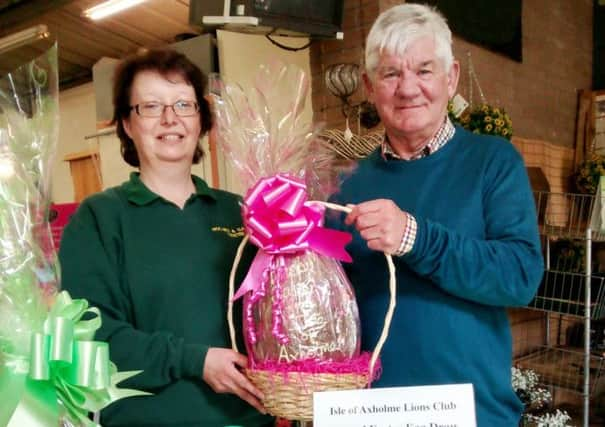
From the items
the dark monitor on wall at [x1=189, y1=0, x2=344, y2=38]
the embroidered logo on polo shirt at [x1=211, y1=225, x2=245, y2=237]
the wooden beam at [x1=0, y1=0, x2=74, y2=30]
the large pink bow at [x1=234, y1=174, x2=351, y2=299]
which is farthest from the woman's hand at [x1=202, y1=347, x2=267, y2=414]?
the wooden beam at [x1=0, y1=0, x2=74, y2=30]

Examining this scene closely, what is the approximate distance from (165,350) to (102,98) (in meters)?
2.88

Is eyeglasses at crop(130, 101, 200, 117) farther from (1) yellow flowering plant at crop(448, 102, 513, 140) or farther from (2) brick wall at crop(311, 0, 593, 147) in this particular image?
(1) yellow flowering plant at crop(448, 102, 513, 140)

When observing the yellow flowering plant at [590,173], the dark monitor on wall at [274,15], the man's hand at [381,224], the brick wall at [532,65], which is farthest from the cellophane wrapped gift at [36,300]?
the yellow flowering plant at [590,173]

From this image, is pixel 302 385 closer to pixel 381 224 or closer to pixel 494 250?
pixel 381 224

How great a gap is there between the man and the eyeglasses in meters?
0.38

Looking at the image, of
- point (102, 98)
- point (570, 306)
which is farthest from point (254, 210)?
point (102, 98)

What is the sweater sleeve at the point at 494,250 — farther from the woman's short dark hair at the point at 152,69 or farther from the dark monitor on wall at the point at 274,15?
the dark monitor on wall at the point at 274,15

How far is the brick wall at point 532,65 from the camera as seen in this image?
265 cm

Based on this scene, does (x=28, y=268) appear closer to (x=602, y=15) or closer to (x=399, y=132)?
(x=399, y=132)

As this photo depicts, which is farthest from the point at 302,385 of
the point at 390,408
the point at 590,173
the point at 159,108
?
the point at 590,173

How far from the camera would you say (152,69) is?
1.11 meters

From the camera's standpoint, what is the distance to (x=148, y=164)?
3.65ft

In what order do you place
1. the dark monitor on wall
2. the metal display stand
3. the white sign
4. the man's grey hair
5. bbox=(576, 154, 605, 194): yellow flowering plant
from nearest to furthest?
the white sign → the man's grey hair → the dark monitor on wall → the metal display stand → bbox=(576, 154, 605, 194): yellow flowering plant

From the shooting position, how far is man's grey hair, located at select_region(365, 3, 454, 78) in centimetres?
100
